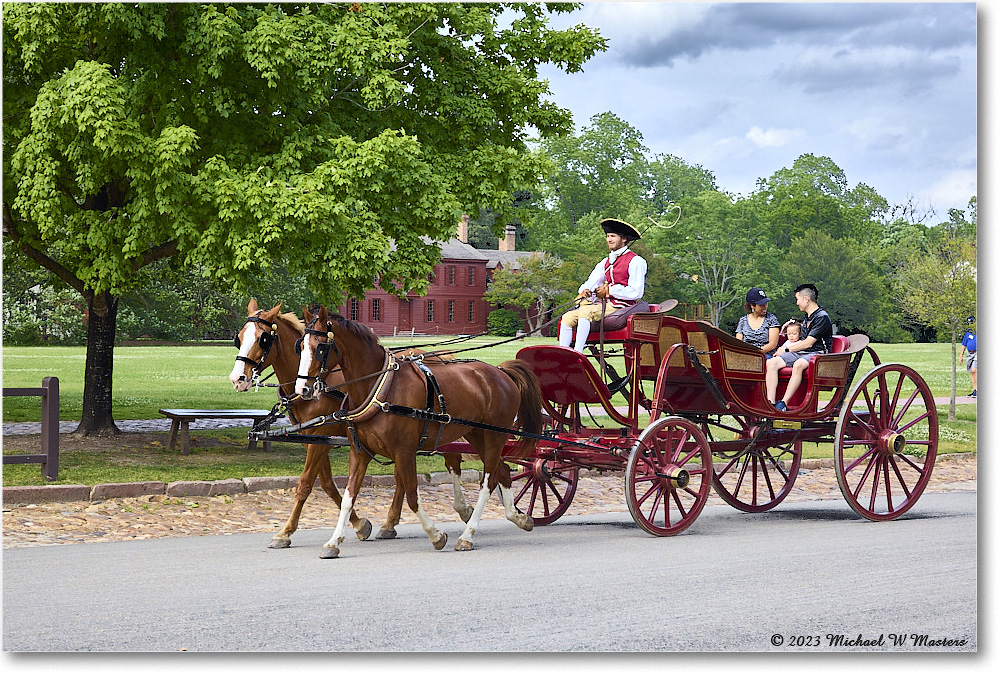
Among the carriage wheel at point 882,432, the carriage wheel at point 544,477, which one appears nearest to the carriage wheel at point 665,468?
the carriage wheel at point 544,477

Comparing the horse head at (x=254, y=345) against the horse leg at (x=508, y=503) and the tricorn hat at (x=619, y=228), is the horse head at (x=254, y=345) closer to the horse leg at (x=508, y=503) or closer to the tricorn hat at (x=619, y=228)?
the horse leg at (x=508, y=503)

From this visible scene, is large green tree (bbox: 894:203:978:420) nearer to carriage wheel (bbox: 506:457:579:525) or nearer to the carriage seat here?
the carriage seat

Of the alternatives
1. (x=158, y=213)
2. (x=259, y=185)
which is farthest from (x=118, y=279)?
(x=259, y=185)

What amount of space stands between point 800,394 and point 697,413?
3.60ft

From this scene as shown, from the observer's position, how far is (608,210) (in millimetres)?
13797

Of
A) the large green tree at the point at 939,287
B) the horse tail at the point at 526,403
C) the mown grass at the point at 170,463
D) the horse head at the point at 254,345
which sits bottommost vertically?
the mown grass at the point at 170,463

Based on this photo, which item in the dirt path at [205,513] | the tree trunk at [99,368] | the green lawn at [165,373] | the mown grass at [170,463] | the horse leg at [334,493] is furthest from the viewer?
the green lawn at [165,373]

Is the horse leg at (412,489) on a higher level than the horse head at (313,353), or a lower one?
lower

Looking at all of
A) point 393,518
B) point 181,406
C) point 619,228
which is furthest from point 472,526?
point 181,406

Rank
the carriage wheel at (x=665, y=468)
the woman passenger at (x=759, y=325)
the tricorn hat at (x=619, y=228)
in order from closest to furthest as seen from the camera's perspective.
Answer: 1. the carriage wheel at (x=665, y=468)
2. the tricorn hat at (x=619, y=228)
3. the woman passenger at (x=759, y=325)

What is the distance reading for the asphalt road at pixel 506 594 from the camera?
17.9 ft

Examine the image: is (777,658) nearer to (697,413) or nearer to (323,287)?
(697,413)

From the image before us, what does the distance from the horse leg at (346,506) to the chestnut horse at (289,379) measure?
0.94 feet

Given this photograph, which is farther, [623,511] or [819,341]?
[623,511]
